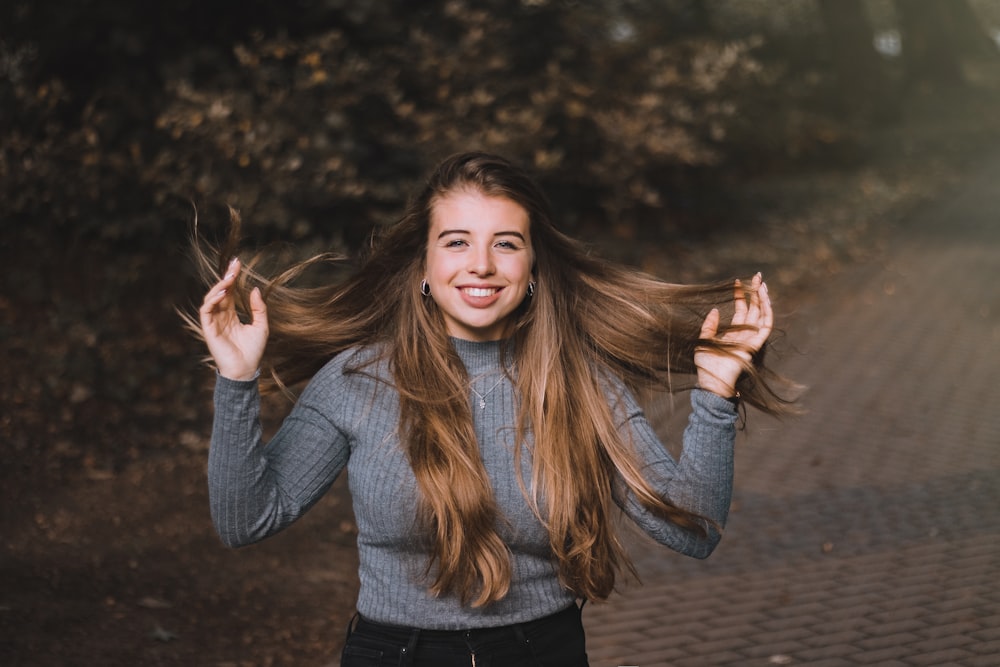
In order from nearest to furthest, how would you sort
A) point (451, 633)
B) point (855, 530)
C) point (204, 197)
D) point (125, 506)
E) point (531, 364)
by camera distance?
point (451, 633)
point (531, 364)
point (125, 506)
point (855, 530)
point (204, 197)

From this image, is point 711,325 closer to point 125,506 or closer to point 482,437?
point 482,437

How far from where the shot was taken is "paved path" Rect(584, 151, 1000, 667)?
4.98 meters

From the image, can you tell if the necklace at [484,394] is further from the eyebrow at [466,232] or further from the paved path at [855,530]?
the paved path at [855,530]

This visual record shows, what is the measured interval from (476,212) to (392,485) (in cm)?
65

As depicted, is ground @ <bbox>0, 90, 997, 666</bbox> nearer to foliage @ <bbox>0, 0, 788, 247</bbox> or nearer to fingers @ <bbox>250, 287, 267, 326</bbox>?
foliage @ <bbox>0, 0, 788, 247</bbox>

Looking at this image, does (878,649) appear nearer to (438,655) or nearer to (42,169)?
(438,655)

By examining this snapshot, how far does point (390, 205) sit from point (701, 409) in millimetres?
6671

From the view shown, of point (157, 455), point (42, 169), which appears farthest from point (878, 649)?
point (42, 169)

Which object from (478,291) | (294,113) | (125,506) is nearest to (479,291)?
(478,291)

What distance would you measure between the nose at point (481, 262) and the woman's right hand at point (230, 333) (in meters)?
0.47

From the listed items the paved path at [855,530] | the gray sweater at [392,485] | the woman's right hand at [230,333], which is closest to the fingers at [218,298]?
the woman's right hand at [230,333]

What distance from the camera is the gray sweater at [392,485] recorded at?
2537mm

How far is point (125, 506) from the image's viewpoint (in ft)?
20.2

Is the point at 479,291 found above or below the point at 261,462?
above
